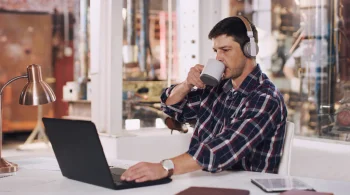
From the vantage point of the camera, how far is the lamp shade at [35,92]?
1.93 m

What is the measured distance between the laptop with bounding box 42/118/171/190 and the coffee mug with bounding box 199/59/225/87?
20.2 inches

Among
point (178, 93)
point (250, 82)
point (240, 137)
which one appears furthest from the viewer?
point (178, 93)

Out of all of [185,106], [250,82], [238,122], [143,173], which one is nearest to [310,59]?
[185,106]

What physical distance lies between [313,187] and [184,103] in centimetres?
94

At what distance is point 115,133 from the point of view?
144 inches

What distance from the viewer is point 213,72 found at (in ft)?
6.56

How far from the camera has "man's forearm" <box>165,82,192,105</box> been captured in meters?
2.26

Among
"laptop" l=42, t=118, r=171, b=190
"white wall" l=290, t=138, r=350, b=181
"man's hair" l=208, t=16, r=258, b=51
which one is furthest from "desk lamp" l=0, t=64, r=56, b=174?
"white wall" l=290, t=138, r=350, b=181

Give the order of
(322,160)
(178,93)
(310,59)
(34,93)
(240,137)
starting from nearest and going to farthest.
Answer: (240,137) → (34,93) → (178,93) → (322,160) → (310,59)

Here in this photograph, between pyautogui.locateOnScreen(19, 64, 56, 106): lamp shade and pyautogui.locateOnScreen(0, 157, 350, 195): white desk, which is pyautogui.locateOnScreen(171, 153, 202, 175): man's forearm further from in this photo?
pyautogui.locateOnScreen(19, 64, 56, 106): lamp shade

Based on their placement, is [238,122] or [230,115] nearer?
[238,122]

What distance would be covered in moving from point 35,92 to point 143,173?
615 mm

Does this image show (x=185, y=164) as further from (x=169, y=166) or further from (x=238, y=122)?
(x=238, y=122)

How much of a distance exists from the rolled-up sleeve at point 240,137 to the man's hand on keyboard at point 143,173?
170mm
